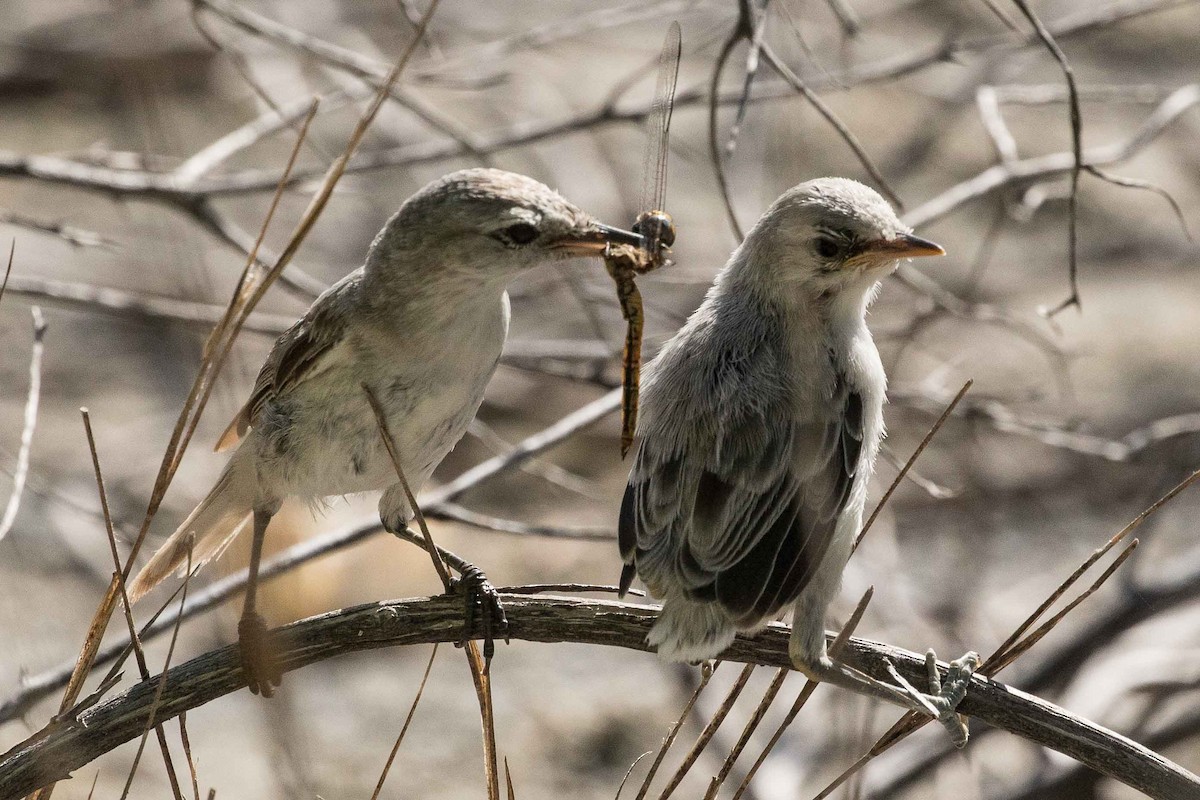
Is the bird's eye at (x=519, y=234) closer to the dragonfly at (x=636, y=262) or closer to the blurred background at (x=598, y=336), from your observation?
the dragonfly at (x=636, y=262)

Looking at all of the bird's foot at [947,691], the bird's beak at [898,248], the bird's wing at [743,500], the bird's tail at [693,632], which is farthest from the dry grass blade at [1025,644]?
the bird's beak at [898,248]

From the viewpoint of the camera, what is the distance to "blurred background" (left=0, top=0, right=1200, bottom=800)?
189 inches

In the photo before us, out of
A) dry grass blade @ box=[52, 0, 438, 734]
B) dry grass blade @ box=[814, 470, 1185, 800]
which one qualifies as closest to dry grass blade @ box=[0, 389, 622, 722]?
dry grass blade @ box=[52, 0, 438, 734]

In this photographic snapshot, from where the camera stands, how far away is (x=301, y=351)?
3.44 m

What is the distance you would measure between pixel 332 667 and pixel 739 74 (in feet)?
17.3

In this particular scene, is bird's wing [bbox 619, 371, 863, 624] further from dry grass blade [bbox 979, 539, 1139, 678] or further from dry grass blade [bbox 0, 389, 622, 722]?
dry grass blade [bbox 0, 389, 622, 722]

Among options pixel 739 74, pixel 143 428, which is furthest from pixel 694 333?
pixel 739 74

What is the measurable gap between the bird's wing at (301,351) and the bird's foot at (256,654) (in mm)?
499

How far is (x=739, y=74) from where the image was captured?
367 inches

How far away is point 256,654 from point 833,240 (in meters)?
1.77

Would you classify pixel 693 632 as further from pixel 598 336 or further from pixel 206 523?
pixel 598 336

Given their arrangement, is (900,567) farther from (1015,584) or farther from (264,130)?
(264,130)

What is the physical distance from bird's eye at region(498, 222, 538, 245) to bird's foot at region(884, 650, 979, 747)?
4.36ft

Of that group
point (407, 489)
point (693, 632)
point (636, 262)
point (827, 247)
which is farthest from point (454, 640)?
point (827, 247)
